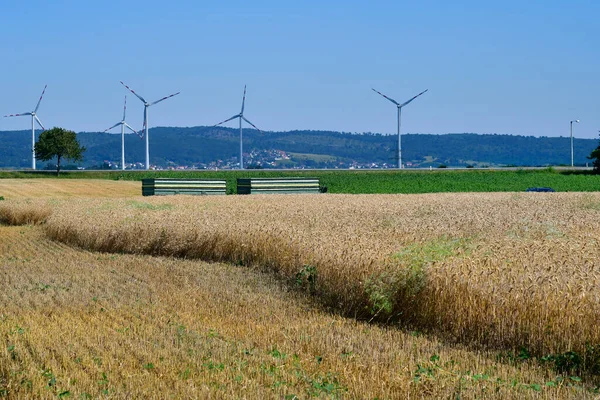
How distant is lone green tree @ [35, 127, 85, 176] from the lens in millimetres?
111062

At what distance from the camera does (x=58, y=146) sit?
11100cm

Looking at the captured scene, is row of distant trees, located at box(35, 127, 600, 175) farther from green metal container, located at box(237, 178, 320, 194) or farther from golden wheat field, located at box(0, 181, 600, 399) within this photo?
golden wheat field, located at box(0, 181, 600, 399)

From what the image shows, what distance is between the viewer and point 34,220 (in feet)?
128

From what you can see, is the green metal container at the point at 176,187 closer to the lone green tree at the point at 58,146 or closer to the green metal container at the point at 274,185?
the green metal container at the point at 274,185

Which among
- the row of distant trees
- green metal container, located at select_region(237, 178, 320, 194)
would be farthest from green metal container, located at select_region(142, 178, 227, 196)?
the row of distant trees

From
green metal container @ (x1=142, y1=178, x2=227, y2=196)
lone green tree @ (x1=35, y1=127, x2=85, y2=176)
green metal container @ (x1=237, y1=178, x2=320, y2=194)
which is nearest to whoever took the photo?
green metal container @ (x1=142, y1=178, x2=227, y2=196)

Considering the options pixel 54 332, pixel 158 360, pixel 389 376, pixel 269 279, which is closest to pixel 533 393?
pixel 389 376

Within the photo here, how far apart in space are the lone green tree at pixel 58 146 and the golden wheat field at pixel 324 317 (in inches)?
3578

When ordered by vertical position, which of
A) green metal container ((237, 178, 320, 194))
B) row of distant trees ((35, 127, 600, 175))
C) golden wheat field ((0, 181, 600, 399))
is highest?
row of distant trees ((35, 127, 600, 175))

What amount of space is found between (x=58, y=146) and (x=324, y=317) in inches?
4010

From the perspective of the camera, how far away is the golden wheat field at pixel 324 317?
10625 mm

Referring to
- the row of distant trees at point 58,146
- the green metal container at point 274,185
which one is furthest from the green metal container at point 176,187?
the row of distant trees at point 58,146

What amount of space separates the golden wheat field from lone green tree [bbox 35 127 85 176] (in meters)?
90.9

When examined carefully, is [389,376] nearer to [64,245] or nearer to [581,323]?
[581,323]
